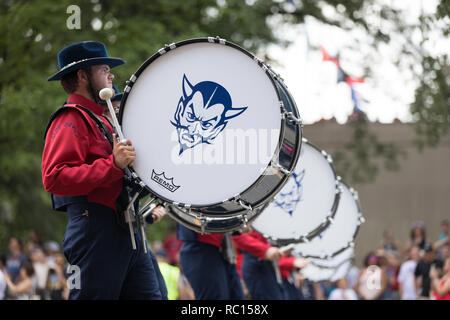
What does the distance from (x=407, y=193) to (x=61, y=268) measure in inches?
419

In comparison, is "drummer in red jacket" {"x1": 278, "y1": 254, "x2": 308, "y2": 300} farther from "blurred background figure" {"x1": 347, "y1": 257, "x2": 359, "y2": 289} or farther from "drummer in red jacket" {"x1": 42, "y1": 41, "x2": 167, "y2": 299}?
"blurred background figure" {"x1": 347, "y1": 257, "x2": 359, "y2": 289}

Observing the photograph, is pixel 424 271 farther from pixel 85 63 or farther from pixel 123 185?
pixel 85 63

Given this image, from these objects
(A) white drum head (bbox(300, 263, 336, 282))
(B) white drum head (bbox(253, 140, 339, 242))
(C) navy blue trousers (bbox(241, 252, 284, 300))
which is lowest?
(A) white drum head (bbox(300, 263, 336, 282))

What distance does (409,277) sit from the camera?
475 inches

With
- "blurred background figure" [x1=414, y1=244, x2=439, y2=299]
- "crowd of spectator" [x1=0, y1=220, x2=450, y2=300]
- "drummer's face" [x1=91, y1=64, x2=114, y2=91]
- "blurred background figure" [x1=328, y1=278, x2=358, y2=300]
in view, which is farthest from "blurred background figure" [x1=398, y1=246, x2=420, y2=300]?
"drummer's face" [x1=91, y1=64, x2=114, y2=91]

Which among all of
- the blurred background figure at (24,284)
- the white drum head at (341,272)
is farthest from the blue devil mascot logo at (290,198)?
the white drum head at (341,272)

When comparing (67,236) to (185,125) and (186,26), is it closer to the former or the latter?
(185,125)

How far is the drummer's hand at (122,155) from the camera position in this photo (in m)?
3.95

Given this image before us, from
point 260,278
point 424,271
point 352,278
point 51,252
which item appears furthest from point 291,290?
point 51,252

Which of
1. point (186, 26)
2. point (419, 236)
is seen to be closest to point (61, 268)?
point (186, 26)

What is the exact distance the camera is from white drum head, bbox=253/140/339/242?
636cm

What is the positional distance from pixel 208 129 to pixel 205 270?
2502 millimetres

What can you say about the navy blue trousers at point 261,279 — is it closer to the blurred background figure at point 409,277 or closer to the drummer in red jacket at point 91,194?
the drummer in red jacket at point 91,194

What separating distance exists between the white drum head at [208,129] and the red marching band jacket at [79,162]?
0.53 feet
